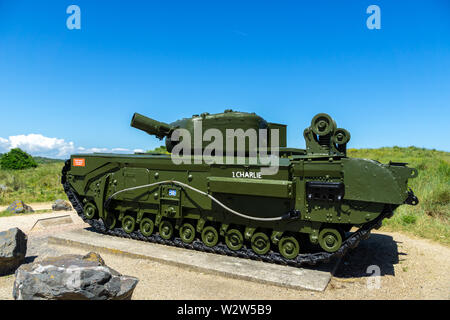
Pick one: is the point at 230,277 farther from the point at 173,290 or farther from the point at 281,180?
the point at 281,180

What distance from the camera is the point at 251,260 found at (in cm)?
745

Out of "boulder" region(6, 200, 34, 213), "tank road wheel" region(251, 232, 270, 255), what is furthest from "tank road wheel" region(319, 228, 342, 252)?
"boulder" region(6, 200, 34, 213)

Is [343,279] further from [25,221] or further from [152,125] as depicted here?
[25,221]

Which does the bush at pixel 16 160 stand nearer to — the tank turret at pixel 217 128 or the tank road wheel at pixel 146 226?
the tank road wheel at pixel 146 226

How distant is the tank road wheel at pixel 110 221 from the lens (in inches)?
383

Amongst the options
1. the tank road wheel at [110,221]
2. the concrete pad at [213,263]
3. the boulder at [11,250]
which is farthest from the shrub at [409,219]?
the boulder at [11,250]

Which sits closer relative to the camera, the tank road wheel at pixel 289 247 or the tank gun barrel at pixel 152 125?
the tank road wheel at pixel 289 247

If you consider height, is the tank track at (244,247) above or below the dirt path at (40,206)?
above

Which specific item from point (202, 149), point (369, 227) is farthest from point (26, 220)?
point (369, 227)

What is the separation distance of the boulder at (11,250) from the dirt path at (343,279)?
0.27 metres

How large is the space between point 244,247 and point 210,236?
36.9 inches
